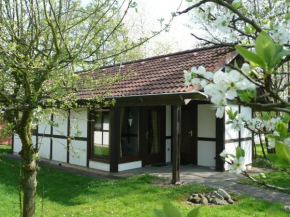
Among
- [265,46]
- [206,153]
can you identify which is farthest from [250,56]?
[206,153]

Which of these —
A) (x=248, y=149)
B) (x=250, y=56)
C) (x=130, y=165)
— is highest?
(x=250, y=56)

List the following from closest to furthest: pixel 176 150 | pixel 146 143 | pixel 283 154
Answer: pixel 283 154, pixel 176 150, pixel 146 143

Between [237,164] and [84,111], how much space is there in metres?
8.47

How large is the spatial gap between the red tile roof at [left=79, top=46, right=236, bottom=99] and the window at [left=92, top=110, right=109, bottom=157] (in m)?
0.77

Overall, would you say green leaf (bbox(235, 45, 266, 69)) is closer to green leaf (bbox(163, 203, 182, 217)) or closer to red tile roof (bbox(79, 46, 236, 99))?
green leaf (bbox(163, 203, 182, 217))

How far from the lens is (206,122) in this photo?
9.25m

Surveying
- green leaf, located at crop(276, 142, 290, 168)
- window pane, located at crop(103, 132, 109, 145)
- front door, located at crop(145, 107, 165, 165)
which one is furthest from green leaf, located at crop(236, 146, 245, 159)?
front door, located at crop(145, 107, 165, 165)

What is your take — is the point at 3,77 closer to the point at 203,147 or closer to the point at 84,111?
the point at 84,111

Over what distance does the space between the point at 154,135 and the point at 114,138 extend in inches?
72.7

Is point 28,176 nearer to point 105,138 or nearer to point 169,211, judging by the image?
point 169,211

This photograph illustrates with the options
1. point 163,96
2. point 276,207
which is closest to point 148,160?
point 163,96

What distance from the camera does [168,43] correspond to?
26.8 meters

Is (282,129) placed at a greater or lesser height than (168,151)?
greater

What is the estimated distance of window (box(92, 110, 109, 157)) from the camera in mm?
8836
